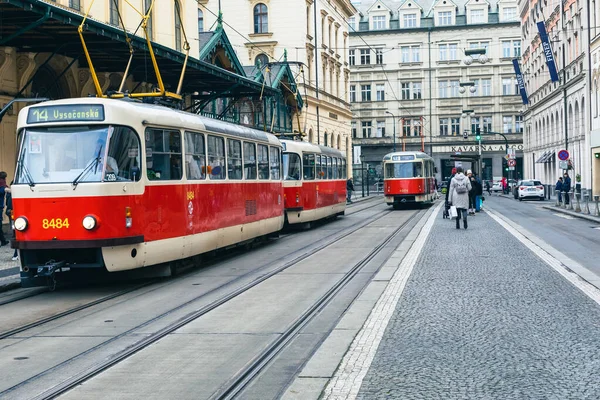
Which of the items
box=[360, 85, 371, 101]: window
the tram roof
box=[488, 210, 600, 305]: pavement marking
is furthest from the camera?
box=[360, 85, 371, 101]: window

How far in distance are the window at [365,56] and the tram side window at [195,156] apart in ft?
247

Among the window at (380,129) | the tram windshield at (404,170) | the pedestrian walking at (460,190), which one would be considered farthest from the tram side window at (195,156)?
the window at (380,129)

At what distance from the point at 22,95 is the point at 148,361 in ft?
54.4

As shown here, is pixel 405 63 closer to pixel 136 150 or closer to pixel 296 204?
pixel 296 204

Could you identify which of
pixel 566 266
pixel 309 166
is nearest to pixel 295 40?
pixel 309 166

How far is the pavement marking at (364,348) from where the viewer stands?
5.99 meters

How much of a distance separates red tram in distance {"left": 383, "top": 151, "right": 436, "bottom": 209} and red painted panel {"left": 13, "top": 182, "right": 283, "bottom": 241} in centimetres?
2361

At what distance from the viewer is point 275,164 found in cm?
2081

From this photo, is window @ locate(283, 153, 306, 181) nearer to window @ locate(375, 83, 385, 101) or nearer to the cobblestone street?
the cobblestone street

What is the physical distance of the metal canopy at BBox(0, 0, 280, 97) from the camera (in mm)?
16758

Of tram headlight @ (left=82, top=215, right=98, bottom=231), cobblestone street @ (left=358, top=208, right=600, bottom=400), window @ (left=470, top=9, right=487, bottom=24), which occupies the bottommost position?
cobblestone street @ (left=358, top=208, right=600, bottom=400)

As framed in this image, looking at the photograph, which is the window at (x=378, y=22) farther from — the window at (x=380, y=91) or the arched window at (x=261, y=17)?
the arched window at (x=261, y=17)

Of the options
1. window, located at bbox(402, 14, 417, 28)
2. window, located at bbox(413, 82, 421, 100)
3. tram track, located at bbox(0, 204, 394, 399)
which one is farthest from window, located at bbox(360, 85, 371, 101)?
tram track, located at bbox(0, 204, 394, 399)

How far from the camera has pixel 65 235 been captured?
11344mm
